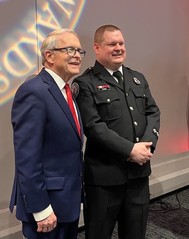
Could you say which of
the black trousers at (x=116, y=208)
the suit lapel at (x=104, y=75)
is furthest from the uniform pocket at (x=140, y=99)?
the black trousers at (x=116, y=208)

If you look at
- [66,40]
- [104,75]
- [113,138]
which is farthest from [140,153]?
[66,40]

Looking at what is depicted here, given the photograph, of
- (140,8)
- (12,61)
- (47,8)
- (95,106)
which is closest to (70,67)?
(95,106)

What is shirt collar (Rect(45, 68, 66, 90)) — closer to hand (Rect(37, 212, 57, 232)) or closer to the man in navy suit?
the man in navy suit

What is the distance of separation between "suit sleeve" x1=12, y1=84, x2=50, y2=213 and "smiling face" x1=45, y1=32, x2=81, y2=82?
0.18m

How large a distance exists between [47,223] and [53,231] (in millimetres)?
142

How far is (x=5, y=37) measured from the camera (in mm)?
2051

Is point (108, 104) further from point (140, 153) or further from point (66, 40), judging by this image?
point (66, 40)

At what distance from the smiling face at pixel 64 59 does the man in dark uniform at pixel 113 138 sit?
269mm

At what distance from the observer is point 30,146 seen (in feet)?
4.29

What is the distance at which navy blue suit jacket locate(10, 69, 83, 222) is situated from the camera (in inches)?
51.6

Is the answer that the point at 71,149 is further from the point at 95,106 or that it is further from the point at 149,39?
the point at 149,39

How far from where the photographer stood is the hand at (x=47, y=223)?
1354mm

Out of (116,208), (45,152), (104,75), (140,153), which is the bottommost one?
(116,208)

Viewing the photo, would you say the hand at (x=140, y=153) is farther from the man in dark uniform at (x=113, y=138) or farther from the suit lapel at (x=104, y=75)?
the suit lapel at (x=104, y=75)
